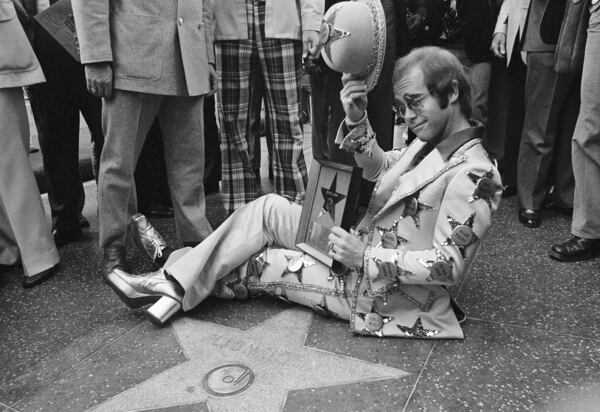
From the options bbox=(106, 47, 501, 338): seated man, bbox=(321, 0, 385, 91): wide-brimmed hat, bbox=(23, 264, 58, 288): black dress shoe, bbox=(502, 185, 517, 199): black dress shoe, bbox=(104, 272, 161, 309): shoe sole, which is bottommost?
bbox=(502, 185, 517, 199): black dress shoe

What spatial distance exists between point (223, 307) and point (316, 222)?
0.53 m

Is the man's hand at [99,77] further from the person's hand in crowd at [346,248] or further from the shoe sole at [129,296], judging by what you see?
the person's hand in crowd at [346,248]

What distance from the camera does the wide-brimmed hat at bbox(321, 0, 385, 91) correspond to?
142 centimetres

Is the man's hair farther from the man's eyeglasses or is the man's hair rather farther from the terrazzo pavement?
the terrazzo pavement

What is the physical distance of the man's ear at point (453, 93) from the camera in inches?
61.8

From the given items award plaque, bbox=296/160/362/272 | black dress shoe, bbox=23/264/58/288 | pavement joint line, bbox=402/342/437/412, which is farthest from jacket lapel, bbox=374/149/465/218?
black dress shoe, bbox=23/264/58/288

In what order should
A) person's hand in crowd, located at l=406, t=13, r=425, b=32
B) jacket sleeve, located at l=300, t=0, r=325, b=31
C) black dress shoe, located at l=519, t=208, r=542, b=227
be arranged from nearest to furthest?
jacket sleeve, located at l=300, t=0, r=325, b=31
black dress shoe, located at l=519, t=208, r=542, b=227
person's hand in crowd, located at l=406, t=13, r=425, b=32

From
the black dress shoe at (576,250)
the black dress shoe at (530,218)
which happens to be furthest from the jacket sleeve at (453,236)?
the black dress shoe at (530,218)

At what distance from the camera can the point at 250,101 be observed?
266cm

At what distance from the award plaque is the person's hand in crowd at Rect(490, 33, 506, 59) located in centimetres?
186

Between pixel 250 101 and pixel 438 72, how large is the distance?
4.31 ft

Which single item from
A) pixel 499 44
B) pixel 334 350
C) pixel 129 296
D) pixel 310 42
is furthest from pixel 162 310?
pixel 499 44

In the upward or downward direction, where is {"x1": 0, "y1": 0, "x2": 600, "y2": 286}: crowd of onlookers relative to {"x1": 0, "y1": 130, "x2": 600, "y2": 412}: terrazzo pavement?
upward

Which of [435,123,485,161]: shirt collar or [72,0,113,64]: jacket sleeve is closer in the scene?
[435,123,485,161]: shirt collar
